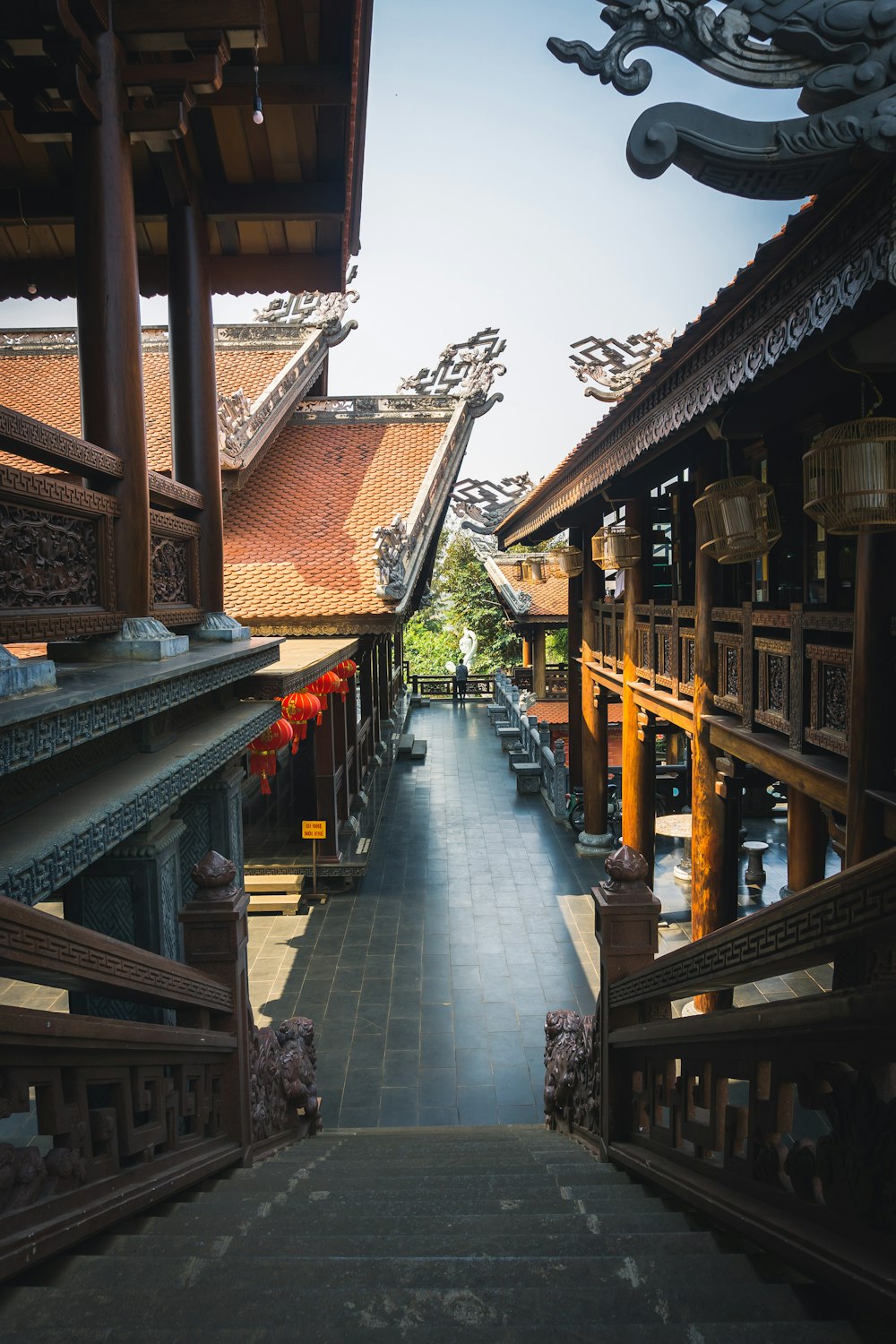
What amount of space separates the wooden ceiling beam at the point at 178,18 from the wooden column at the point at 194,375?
1.26 metres

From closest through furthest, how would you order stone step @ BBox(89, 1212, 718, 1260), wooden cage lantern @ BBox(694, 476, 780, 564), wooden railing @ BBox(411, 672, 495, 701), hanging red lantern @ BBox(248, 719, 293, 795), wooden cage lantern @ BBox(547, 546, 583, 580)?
stone step @ BBox(89, 1212, 718, 1260) → wooden cage lantern @ BBox(694, 476, 780, 564) → hanging red lantern @ BBox(248, 719, 293, 795) → wooden cage lantern @ BBox(547, 546, 583, 580) → wooden railing @ BBox(411, 672, 495, 701)

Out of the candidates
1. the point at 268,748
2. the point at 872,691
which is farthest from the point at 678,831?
the point at 872,691

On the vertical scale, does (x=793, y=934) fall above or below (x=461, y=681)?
above

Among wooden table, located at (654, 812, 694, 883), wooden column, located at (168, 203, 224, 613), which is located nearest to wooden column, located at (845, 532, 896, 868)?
wooden column, located at (168, 203, 224, 613)

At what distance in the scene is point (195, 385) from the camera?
4.78 meters

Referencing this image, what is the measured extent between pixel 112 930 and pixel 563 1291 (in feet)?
8.01

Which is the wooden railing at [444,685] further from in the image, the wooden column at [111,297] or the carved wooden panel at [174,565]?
the wooden column at [111,297]

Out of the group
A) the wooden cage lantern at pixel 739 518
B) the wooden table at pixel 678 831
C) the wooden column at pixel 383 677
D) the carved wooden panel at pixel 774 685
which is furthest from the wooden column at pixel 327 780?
the wooden column at pixel 383 677

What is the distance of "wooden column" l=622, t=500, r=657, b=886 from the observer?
30.1 ft

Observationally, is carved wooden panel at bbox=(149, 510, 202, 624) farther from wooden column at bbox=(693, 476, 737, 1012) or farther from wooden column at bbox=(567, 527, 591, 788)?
wooden column at bbox=(567, 527, 591, 788)

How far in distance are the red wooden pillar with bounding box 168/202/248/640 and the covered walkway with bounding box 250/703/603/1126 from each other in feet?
13.0

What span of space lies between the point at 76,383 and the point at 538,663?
13.8m

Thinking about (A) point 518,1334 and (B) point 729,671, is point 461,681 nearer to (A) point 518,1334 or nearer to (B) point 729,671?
(B) point 729,671

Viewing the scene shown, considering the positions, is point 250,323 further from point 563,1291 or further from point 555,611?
point 563,1291
